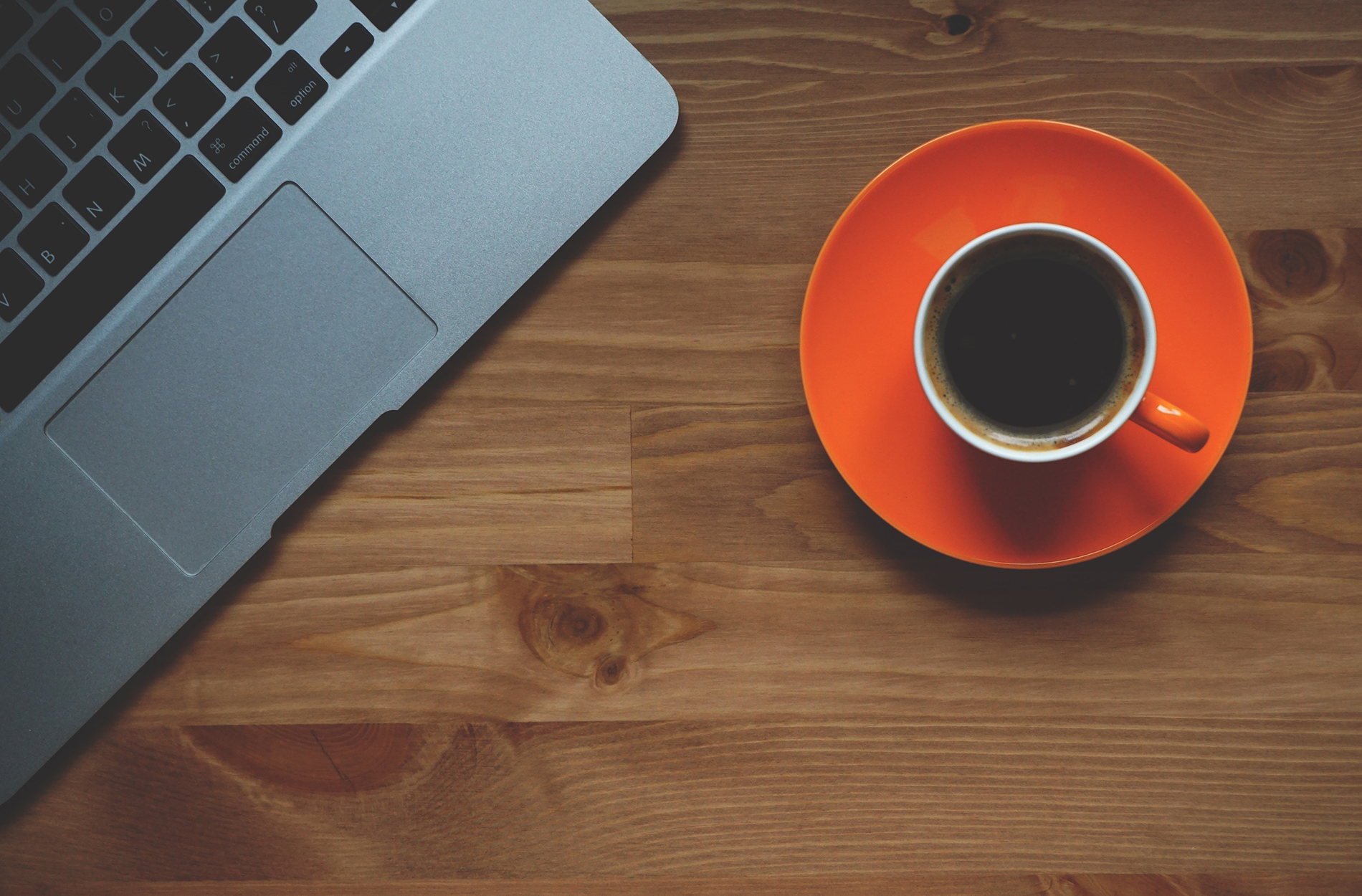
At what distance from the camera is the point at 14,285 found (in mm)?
602

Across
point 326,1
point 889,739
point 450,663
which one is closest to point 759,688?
point 889,739

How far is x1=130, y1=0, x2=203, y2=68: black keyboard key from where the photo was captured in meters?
0.59

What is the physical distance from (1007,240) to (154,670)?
2.64 feet

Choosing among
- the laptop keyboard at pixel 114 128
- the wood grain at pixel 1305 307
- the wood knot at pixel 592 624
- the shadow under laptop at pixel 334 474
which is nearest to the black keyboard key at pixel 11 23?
the laptop keyboard at pixel 114 128

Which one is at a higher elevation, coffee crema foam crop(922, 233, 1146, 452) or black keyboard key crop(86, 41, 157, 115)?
black keyboard key crop(86, 41, 157, 115)

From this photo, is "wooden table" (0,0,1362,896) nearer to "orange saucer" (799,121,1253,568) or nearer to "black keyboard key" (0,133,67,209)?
"orange saucer" (799,121,1253,568)

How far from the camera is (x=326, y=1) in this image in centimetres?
61

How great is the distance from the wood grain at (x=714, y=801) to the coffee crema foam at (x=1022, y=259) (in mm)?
259

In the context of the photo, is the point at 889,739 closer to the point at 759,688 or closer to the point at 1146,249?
the point at 759,688

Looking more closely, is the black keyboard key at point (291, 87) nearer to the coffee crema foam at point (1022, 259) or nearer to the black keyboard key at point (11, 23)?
the black keyboard key at point (11, 23)

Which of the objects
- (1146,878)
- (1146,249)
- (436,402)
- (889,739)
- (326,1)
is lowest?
(1146,878)

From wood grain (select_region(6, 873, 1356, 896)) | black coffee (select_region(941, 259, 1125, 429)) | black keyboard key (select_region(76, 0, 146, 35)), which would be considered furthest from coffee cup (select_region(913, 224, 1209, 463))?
black keyboard key (select_region(76, 0, 146, 35))

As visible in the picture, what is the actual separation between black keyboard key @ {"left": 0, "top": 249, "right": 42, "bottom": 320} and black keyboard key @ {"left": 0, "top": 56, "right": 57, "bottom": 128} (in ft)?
0.31

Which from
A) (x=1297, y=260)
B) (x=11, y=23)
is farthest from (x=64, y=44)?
(x=1297, y=260)
